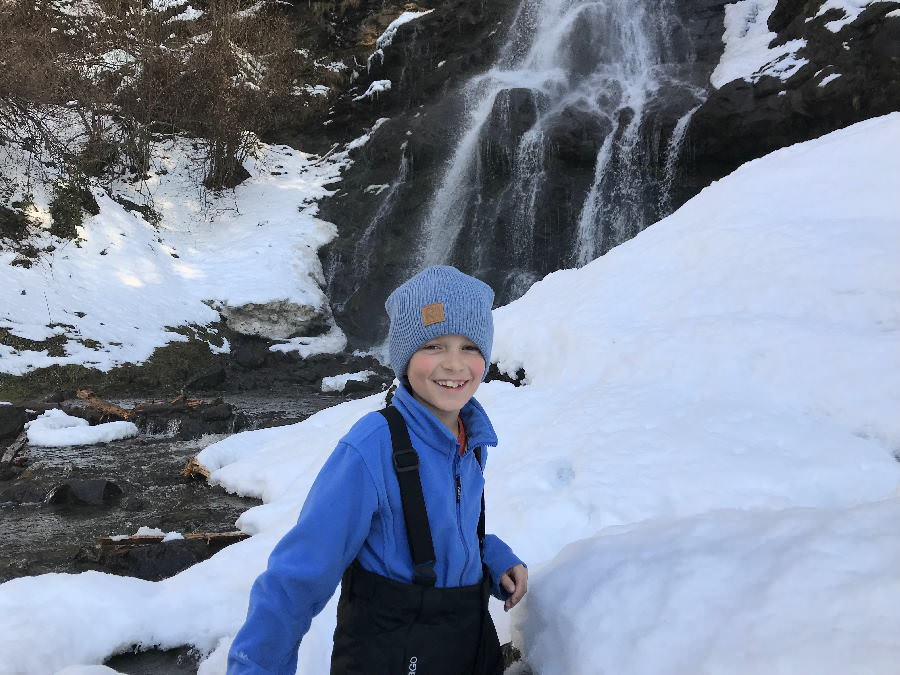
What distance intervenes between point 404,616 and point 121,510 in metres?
6.58

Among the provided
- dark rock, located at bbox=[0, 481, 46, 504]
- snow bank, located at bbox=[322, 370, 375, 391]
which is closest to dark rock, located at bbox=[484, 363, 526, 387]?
dark rock, located at bbox=[0, 481, 46, 504]

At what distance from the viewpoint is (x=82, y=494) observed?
276 inches

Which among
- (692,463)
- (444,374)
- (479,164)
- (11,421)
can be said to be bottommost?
(692,463)

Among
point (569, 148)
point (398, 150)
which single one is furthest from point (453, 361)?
point (398, 150)

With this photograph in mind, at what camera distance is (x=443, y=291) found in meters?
1.80

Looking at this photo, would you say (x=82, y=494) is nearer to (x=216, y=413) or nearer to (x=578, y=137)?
(x=216, y=413)

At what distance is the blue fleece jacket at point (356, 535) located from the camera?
1515 mm

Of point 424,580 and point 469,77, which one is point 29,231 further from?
point 424,580

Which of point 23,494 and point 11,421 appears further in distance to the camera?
point 11,421

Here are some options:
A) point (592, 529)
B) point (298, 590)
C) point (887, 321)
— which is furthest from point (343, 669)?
point (887, 321)

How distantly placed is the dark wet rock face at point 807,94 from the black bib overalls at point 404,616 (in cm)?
1668

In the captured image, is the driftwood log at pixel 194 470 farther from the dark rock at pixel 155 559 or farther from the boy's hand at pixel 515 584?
the boy's hand at pixel 515 584

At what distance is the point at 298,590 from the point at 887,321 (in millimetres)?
4650

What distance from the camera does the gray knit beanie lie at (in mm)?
1794
